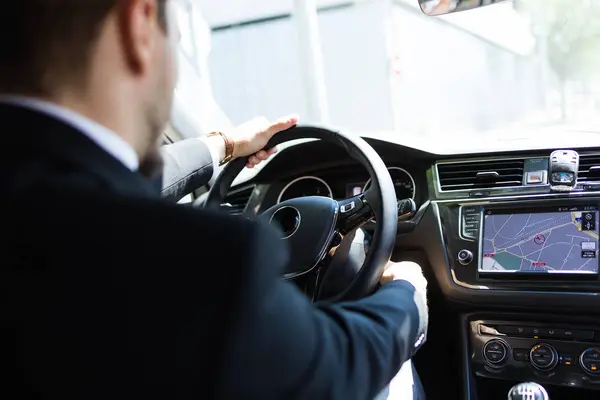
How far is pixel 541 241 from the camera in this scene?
193 centimetres

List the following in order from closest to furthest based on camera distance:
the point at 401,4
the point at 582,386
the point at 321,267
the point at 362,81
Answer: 1. the point at 321,267
2. the point at 582,386
3. the point at 401,4
4. the point at 362,81

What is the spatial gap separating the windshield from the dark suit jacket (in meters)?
1.52

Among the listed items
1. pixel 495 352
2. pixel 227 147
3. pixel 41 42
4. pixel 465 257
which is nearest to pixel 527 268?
A: pixel 465 257

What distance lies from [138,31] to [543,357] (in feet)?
5.18

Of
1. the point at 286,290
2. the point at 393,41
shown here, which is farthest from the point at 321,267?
the point at 393,41

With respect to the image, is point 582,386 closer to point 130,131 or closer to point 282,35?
point 130,131

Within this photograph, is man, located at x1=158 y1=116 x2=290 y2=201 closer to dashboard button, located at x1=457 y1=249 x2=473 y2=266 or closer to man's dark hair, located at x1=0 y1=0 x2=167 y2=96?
dashboard button, located at x1=457 y1=249 x2=473 y2=266

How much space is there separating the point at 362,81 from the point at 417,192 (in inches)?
103

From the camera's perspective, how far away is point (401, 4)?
156 inches

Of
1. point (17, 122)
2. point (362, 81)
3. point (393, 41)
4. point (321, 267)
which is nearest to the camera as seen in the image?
point (17, 122)

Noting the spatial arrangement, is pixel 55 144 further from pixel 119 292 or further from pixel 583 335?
pixel 583 335

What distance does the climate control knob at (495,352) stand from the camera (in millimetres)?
2016

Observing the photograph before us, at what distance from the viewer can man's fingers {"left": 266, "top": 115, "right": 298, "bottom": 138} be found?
1.81m

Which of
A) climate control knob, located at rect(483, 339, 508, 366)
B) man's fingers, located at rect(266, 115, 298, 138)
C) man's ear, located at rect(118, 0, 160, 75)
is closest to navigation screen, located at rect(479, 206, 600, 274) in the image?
climate control knob, located at rect(483, 339, 508, 366)
